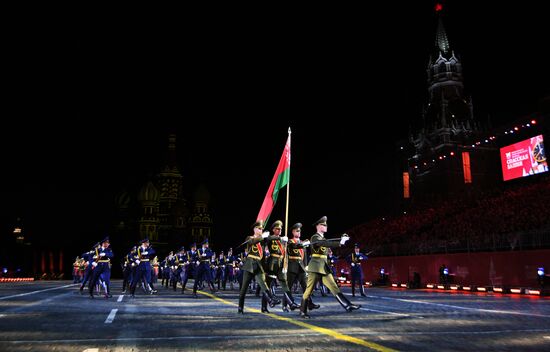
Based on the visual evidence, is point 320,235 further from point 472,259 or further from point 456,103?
point 456,103

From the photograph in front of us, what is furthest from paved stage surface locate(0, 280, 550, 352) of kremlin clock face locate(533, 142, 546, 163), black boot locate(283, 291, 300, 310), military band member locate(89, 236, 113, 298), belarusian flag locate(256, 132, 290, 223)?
kremlin clock face locate(533, 142, 546, 163)

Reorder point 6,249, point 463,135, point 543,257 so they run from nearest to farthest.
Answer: point 543,257
point 463,135
point 6,249

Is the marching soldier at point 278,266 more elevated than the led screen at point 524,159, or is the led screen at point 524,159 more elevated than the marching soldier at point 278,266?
the led screen at point 524,159

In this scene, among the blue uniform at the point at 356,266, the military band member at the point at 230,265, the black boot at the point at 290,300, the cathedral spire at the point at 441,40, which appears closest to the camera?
the black boot at the point at 290,300

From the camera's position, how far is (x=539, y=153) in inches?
1724

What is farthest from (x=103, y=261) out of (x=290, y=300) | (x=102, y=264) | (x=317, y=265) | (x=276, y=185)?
(x=317, y=265)

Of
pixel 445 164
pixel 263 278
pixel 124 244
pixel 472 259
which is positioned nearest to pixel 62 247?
pixel 124 244

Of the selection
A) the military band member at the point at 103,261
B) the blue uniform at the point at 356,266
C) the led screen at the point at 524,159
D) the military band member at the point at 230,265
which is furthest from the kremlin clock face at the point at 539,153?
the military band member at the point at 103,261

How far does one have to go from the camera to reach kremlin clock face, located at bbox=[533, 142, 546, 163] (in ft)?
142

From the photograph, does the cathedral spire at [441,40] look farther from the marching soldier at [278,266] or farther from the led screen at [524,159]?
the marching soldier at [278,266]

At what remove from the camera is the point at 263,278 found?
11.9 meters

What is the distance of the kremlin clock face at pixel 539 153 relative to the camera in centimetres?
4340

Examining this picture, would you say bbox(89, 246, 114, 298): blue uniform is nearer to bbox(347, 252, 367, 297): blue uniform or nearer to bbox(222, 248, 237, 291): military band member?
bbox(347, 252, 367, 297): blue uniform

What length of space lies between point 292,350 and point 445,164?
58955 mm
